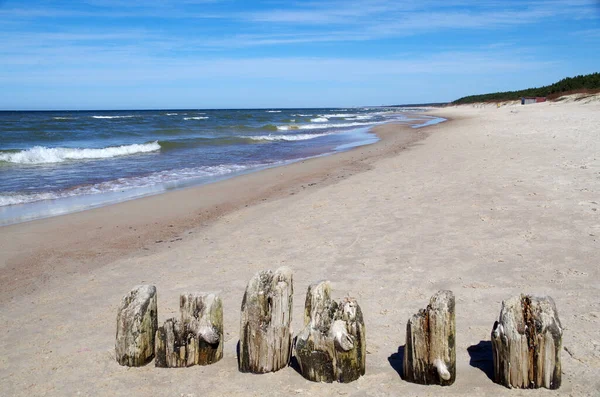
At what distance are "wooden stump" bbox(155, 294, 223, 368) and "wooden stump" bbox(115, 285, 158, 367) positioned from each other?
118 millimetres

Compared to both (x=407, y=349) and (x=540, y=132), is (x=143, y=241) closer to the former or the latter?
(x=407, y=349)

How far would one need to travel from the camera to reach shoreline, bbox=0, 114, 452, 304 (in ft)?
20.4

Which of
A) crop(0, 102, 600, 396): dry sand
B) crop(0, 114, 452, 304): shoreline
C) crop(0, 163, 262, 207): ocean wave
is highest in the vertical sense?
crop(0, 102, 600, 396): dry sand

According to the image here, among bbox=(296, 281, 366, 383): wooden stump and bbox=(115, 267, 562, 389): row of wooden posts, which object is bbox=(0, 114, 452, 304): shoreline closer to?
bbox=(115, 267, 562, 389): row of wooden posts

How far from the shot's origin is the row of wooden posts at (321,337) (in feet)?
10.00

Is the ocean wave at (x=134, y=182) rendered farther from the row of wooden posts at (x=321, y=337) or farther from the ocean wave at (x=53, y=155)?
the row of wooden posts at (x=321, y=337)

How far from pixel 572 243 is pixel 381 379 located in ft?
11.0

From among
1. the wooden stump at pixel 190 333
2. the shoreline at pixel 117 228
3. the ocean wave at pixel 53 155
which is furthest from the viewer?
the ocean wave at pixel 53 155

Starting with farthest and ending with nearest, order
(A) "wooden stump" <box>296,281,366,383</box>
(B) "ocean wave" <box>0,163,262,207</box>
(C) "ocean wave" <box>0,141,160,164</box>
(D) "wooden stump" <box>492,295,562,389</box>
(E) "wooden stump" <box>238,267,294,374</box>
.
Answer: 1. (C) "ocean wave" <box>0,141,160,164</box>
2. (B) "ocean wave" <box>0,163,262,207</box>
3. (E) "wooden stump" <box>238,267,294,374</box>
4. (A) "wooden stump" <box>296,281,366,383</box>
5. (D) "wooden stump" <box>492,295,562,389</box>

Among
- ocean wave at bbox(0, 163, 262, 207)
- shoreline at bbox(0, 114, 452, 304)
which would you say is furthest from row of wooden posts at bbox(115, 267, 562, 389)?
ocean wave at bbox(0, 163, 262, 207)

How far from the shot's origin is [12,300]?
202 inches

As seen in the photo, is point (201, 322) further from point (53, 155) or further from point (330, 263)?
point (53, 155)

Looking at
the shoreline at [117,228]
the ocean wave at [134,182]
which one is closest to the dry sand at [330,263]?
the shoreline at [117,228]

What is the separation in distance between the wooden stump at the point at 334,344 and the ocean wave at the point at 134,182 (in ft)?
30.5
